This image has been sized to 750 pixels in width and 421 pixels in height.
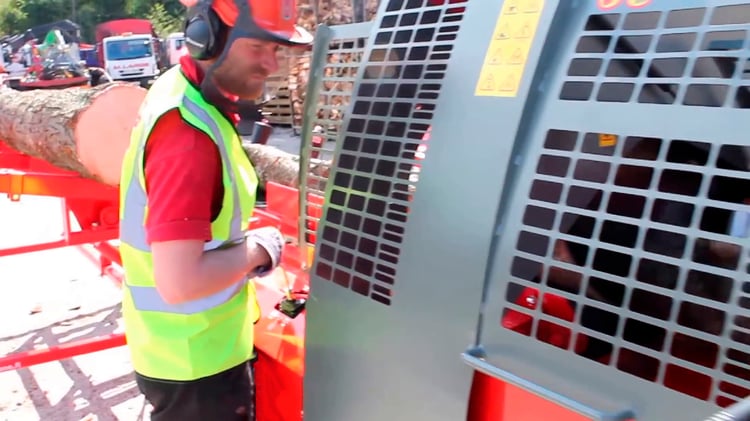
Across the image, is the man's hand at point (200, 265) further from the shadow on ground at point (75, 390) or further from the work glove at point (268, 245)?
the shadow on ground at point (75, 390)

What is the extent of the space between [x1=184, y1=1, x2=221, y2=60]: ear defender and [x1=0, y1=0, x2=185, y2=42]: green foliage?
128ft

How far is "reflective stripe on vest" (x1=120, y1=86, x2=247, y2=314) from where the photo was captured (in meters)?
1.68

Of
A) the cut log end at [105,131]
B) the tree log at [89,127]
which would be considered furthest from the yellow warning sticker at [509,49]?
the cut log end at [105,131]

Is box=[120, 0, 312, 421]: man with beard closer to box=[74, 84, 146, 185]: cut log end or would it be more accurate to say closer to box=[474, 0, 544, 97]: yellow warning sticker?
box=[474, 0, 544, 97]: yellow warning sticker

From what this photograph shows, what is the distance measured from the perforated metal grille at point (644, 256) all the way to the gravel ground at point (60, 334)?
3243 millimetres

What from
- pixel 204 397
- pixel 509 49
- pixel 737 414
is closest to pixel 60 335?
pixel 204 397

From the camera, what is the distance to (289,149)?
1089 centimetres

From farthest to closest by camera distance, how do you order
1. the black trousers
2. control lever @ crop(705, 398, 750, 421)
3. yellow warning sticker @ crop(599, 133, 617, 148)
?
1. the black trousers
2. yellow warning sticker @ crop(599, 133, 617, 148)
3. control lever @ crop(705, 398, 750, 421)

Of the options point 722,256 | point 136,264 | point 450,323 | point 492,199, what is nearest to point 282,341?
point 136,264

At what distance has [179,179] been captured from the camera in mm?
1564

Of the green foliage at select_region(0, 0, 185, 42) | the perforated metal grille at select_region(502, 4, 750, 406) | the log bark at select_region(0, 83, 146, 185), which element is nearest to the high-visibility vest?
the perforated metal grille at select_region(502, 4, 750, 406)

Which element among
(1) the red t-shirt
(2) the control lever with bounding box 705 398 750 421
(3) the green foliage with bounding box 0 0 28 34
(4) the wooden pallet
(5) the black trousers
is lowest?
(5) the black trousers

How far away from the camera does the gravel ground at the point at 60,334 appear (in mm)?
3916

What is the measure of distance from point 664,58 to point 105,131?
3250mm
